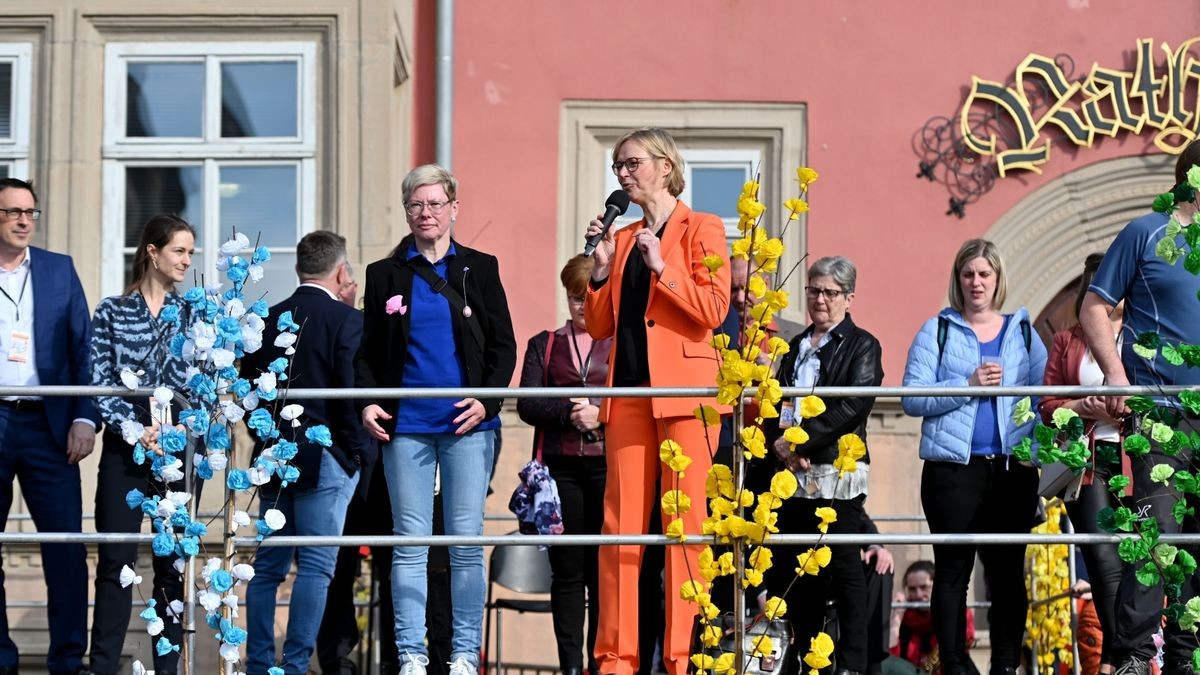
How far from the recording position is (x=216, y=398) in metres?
5.66

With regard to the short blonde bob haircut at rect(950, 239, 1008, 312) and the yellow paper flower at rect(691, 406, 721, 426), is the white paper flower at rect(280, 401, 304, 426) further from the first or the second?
the short blonde bob haircut at rect(950, 239, 1008, 312)

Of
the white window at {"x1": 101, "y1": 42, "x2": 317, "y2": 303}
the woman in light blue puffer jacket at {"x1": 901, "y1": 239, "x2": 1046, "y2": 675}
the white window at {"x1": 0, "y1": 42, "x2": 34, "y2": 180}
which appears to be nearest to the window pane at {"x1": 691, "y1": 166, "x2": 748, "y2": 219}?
→ the white window at {"x1": 101, "y1": 42, "x2": 317, "y2": 303}

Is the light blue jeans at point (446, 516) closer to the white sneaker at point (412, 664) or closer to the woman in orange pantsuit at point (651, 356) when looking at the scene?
the white sneaker at point (412, 664)

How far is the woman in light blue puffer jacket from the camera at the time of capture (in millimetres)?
6801

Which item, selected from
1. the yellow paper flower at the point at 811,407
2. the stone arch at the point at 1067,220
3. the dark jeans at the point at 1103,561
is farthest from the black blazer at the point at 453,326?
the stone arch at the point at 1067,220

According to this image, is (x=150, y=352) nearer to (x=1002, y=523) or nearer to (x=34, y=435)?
(x=34, y=435)

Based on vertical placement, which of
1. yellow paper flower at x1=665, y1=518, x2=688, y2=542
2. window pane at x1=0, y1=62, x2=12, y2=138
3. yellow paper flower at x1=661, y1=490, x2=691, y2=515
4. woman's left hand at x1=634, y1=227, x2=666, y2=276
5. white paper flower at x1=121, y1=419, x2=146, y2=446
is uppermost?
window pane at x1=0, y1=62, x2=12, y2=138

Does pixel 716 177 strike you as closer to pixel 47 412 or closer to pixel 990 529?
pixel 990 529

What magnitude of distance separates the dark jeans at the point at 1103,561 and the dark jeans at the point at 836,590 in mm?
875

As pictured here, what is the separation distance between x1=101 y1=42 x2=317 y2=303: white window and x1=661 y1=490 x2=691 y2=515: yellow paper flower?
218 inches

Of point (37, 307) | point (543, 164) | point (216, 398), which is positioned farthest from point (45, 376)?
point (543, 164)

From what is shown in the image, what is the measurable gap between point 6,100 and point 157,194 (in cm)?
102

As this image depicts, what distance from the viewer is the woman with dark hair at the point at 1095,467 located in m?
6.38

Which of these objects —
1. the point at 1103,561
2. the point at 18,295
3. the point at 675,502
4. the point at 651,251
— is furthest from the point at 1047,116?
the point at 18,295
